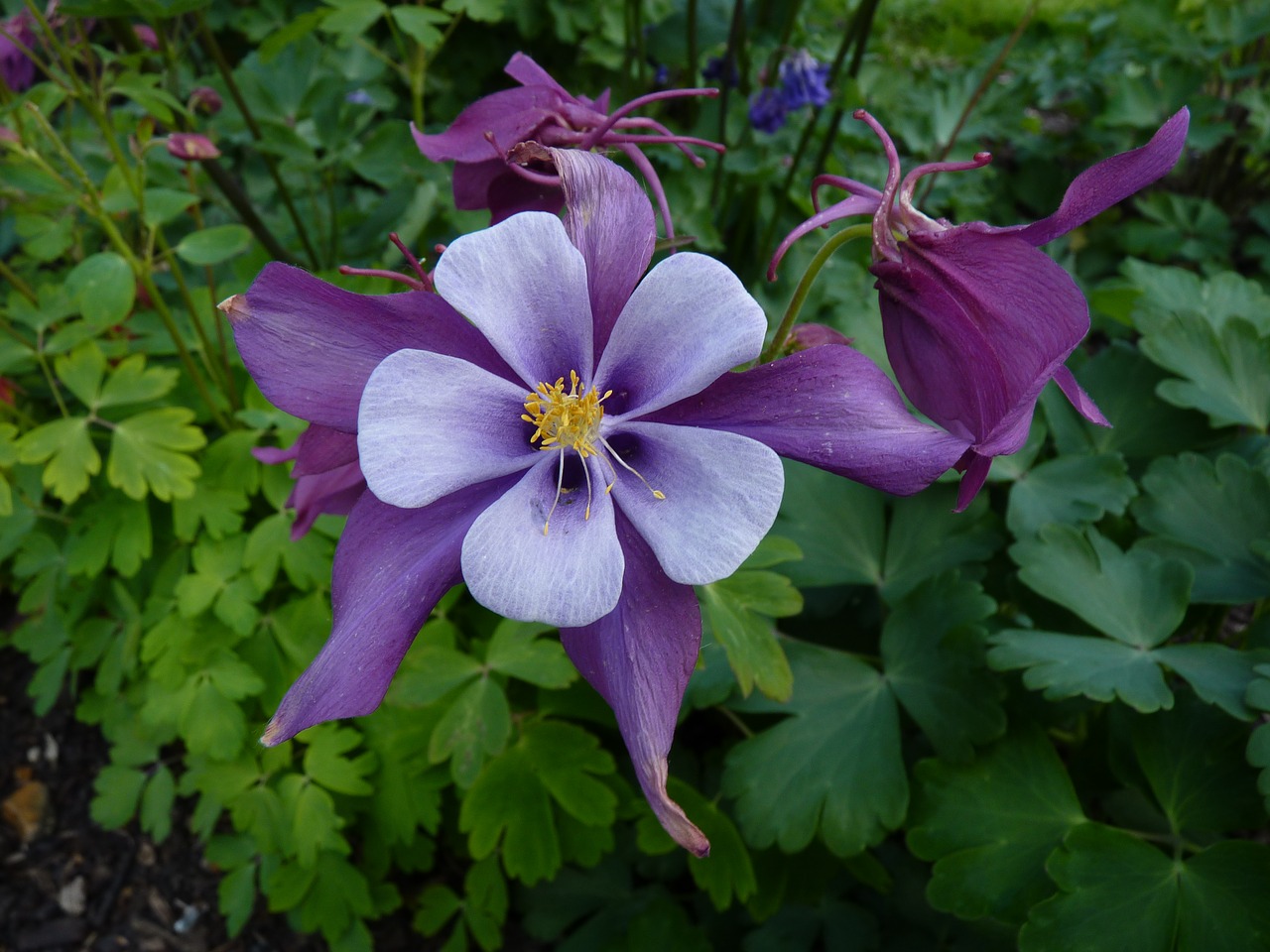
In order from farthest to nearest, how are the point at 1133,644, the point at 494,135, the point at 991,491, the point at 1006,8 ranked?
the point at 1006,8, the point at 991,491, the point at 1133,644, the point at 494,135

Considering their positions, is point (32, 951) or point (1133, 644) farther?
point (32, 951)

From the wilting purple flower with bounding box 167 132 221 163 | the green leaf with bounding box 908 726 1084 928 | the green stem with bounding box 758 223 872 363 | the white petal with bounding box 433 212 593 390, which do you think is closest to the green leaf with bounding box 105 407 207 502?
the wilting purple flower with bounding box 167 132 221 163

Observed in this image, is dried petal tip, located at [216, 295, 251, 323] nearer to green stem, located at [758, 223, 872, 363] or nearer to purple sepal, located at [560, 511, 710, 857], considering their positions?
purple sepal, located at [560, 511, 710, 857]

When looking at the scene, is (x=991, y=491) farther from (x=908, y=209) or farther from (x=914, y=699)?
(x=908, y=209)

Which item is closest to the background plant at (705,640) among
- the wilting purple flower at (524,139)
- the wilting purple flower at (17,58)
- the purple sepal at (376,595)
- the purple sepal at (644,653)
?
the wilting purple flower at (17,58)

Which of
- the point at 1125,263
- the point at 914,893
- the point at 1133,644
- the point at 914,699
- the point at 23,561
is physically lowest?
the point at 914,893

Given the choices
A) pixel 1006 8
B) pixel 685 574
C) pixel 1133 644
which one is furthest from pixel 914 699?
pixel 1006 8

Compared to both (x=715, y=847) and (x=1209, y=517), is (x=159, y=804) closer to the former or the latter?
(x=715, y=847)

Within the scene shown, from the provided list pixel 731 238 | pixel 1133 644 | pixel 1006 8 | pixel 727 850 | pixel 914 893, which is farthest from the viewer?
pixel 1006 8
